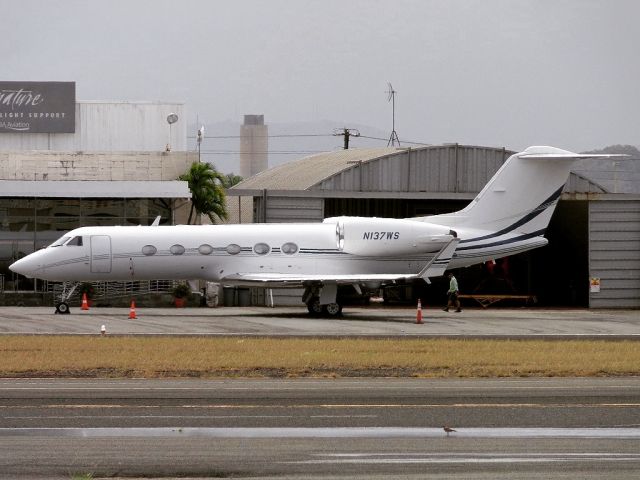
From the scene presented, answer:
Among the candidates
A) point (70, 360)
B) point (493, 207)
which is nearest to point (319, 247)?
point (493, 207)

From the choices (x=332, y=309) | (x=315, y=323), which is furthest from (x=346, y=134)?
(x=315, y=323)

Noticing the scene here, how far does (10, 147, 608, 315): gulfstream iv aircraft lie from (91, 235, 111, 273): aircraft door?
0.03m

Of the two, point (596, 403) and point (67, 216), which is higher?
point (67, 216)

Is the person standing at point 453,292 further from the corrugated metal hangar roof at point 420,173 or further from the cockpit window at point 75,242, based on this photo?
the cockpit window at point 75,242

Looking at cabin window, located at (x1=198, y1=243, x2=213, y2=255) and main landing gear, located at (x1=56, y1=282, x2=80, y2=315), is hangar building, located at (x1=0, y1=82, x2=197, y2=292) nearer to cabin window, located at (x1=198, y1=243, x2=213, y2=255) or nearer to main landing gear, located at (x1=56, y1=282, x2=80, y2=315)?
main landing gear, located at (x1=56, y1=282, x2=80, y2=315)

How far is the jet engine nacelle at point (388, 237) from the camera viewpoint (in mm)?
41250

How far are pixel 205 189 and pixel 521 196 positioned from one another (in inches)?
719

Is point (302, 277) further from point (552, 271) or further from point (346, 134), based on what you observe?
point (346, 134)

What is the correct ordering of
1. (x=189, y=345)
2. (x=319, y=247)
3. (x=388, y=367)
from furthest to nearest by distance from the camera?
(x=319, y=247), (x=189, y=345), (x=388, y=367)

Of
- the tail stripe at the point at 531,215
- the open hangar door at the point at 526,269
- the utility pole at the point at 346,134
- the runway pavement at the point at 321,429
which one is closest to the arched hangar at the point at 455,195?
the open hangar door at the point at 526,269

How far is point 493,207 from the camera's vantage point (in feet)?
141

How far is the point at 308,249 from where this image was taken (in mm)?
41594

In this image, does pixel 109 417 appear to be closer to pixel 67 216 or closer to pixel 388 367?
pixel 388 367

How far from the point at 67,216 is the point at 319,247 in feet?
49.0
